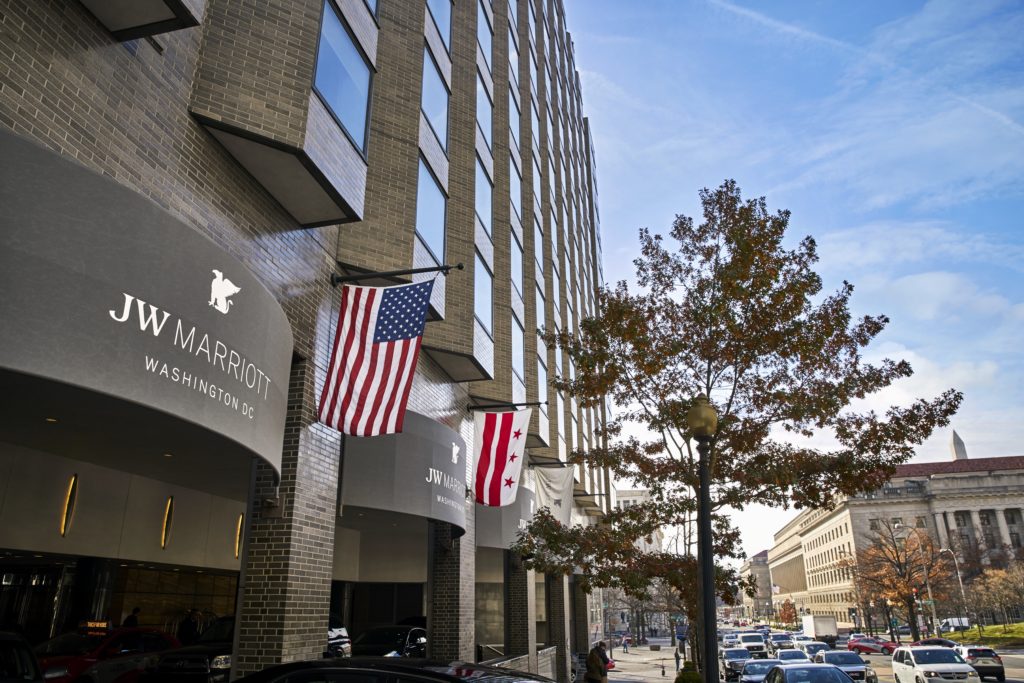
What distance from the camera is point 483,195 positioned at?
2138 centimetres

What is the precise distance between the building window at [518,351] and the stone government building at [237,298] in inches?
8.2

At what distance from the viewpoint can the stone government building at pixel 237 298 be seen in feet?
19.6

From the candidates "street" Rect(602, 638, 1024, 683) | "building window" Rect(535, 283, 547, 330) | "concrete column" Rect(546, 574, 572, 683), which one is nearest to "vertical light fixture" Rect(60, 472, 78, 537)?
"building window" Rect(535, 283, 547, 330)

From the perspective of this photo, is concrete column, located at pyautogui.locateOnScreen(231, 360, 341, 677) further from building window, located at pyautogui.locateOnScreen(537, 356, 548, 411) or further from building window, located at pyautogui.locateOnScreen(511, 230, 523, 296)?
building window, located at pyautogui.locateOnScreen(537, 356, 548, 411)

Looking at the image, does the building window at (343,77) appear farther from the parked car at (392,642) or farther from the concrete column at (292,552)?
the parked car at (392,642)

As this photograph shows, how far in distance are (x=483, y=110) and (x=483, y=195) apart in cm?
290

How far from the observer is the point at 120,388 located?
5.81m

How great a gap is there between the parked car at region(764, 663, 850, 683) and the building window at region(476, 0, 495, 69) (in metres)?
18.6

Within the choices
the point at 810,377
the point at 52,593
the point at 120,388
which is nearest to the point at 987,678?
the point at 810,377

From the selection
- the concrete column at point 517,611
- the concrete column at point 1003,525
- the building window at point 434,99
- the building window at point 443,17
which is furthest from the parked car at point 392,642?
the concrete column at point 1003,525

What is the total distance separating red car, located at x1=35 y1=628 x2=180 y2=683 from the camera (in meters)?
12.4

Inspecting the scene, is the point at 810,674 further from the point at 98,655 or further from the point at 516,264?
the point at 516,264

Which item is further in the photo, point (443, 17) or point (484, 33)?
point (484, 33)

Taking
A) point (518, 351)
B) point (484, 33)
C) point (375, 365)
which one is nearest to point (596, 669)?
point (518, 351)
